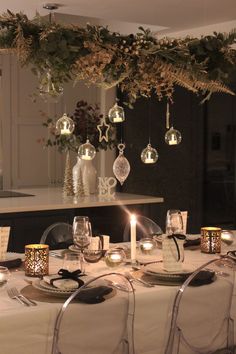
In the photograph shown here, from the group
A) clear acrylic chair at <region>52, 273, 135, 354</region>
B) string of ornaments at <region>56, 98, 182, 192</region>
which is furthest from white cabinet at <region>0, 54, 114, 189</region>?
clear acrylic chair at <region>52, 273, 135, 354</region>

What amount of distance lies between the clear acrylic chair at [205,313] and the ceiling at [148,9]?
2.65 meters

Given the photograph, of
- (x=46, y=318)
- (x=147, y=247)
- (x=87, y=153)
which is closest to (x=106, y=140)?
(x=87, y=153)

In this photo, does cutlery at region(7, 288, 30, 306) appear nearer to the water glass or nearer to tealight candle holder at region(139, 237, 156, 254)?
the water glass

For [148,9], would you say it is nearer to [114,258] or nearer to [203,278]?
[114,258]

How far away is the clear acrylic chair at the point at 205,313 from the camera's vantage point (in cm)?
222

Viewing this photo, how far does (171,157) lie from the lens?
21.5ft

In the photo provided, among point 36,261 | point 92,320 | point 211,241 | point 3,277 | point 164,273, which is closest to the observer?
point 92,320

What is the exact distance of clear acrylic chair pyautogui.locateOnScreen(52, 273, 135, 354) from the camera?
193 centimetres

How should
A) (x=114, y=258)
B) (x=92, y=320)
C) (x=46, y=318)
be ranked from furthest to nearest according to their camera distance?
(x=114, y=258) → (x=46, y=318) → (x=92, y=320)

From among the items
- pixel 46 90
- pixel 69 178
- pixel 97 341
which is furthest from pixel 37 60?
pixel 69 178

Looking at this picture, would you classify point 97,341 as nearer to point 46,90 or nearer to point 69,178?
point 46,90

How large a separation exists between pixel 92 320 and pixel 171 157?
15.4ft

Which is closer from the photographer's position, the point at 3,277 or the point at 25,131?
the point at 3,277

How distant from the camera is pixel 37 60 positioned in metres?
2.91
